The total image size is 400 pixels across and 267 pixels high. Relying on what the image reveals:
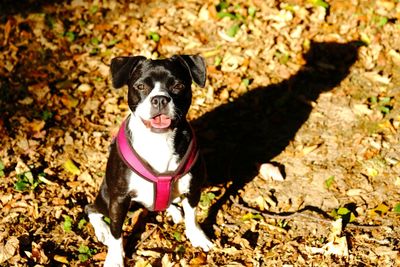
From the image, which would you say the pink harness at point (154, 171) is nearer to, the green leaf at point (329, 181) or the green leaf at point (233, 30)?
the green leaf at point (329, 181)

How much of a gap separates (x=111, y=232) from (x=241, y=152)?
2105 mm

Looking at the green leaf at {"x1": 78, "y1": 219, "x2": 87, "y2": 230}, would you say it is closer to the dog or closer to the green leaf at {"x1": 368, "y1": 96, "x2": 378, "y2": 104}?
the dog

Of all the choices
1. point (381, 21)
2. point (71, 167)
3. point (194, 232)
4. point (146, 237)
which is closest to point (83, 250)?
point (146, 237)

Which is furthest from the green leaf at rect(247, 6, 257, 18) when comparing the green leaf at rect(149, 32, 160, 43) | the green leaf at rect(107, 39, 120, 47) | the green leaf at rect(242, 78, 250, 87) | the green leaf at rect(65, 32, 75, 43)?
the green leaf at rect(65, 32, 75, 43)

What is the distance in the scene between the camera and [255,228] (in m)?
5.16

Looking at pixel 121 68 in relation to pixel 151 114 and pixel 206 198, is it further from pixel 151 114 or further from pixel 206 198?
pixel 206 198

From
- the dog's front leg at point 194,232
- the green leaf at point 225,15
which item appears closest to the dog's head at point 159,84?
the dog's front leg at point 194,232

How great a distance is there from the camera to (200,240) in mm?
4953

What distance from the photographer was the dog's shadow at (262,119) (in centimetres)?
595

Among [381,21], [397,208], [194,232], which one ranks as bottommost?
[194,232]

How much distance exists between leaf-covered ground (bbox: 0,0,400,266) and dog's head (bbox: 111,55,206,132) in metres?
→ 1.51

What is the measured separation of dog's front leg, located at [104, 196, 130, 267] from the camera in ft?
14.8

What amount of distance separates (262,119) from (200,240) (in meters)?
2.19

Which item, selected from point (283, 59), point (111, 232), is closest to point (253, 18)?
point (283, 59)
